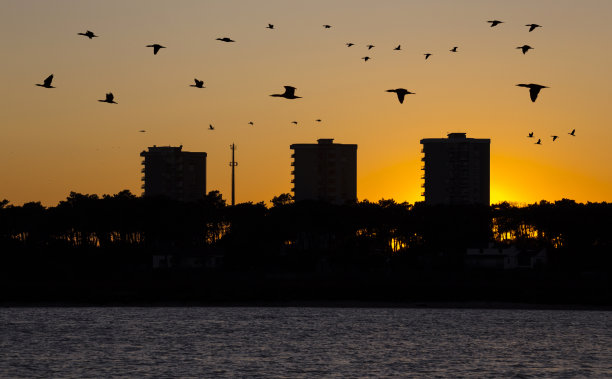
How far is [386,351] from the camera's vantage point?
9812cm

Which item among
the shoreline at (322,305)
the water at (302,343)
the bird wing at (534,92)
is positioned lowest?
the water at (302,343)

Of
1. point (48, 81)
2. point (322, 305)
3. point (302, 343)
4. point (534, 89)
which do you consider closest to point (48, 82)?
point (48, 81)

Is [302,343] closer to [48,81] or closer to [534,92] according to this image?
[48,81]

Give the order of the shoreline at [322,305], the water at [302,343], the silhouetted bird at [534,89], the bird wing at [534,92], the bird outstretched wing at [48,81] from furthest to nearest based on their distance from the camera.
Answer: the shoreline at [322,305] → the water at [302,343] → the bird outstretched wing at [48,81] → the silhouetted bird at [534,89] → the bird wing at [534,92]

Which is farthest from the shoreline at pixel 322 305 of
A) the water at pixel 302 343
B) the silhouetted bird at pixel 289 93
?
the silhouetted bird at pixel 289 93

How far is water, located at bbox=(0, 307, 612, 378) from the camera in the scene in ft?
278

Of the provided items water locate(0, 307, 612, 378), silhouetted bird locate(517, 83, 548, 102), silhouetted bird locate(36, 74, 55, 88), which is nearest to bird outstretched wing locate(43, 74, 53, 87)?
silhouetted bird locate(36, 74, 55, 88)

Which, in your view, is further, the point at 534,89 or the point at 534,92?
the point at 534,89

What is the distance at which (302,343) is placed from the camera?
10338cm

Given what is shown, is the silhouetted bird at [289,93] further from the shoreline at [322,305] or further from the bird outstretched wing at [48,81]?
the shoreline at [322,305]

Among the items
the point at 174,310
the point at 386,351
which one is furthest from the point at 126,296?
the point at 386,351

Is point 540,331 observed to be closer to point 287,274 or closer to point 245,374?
point 245,374

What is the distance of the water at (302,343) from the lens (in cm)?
8469

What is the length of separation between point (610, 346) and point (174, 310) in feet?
203
